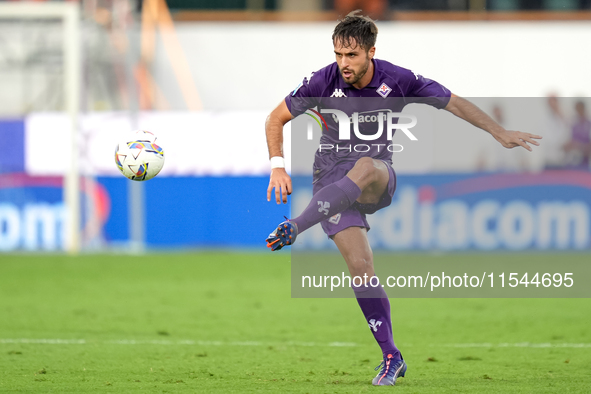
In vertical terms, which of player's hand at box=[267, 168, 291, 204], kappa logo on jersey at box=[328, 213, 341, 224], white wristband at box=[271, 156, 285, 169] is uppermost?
white wristband at box=[271, 156, 285, 169]

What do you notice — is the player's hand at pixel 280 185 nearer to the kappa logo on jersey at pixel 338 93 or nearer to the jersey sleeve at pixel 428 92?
the kappa logo on jersey at pixel 338 93

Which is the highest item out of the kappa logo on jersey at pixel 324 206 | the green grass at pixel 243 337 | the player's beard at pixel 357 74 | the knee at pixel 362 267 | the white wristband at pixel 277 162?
the player's beard at pixel 357 74

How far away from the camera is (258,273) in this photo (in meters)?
12.2

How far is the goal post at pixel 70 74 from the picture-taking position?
13.6 metres

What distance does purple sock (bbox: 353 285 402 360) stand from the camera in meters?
5.40

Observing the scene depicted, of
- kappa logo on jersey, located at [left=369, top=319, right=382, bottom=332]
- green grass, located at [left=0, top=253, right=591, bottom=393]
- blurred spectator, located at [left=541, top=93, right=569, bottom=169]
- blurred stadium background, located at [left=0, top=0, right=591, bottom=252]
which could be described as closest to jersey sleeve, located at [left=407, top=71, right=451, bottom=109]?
kappa logo on jersey, located at [left=369, top=319, right=382, bottom=332]

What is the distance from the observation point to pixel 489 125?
5.44 meters

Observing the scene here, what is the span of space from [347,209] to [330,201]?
230 millimetres

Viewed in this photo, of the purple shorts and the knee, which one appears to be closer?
the knee

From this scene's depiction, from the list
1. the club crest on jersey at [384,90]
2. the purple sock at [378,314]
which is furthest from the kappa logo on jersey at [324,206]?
the club crest on jersey at [384,90]

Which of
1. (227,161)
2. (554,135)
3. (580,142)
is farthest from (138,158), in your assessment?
(580,142)

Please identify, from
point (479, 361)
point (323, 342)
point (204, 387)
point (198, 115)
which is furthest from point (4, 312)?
point (198, 115)

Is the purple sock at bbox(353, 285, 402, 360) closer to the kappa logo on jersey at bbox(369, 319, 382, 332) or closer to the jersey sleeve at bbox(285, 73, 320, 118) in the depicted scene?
the kappa logo on jersey at bbox(369, 319, 382, 332)

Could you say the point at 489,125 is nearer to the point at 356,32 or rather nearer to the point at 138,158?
the point at 356,32
